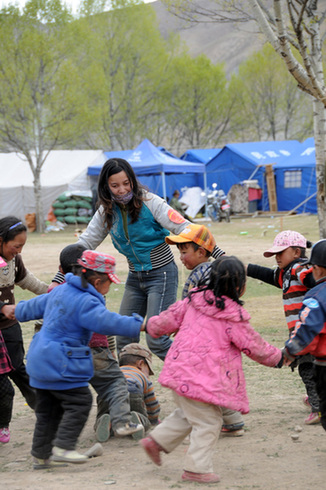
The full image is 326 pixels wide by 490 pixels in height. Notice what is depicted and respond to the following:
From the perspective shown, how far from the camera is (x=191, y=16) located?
1220cm

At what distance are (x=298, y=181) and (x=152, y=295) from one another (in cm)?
2999

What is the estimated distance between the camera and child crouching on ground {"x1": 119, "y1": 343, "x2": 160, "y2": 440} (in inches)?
192

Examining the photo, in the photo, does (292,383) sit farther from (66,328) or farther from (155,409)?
(66,328)

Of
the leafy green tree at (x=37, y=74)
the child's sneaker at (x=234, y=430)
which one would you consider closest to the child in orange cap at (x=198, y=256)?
the child's sneaker at (x=234, y=430)

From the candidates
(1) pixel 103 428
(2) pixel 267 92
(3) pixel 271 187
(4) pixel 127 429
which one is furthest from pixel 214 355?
(2) pixel 267 92

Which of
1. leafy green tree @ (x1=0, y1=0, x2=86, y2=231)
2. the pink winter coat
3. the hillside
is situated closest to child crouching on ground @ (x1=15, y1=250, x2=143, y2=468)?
the pink winter coat

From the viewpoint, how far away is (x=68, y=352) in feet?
13.1

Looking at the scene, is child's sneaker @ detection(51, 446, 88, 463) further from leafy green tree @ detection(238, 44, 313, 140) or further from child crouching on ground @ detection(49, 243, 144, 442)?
leafy green tree @ detection(238, 44, 313, 140)

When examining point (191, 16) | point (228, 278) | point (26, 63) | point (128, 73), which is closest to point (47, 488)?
point (228, 278)

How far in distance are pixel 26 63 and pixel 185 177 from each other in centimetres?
1188

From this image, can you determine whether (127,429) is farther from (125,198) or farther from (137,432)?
(125,198)

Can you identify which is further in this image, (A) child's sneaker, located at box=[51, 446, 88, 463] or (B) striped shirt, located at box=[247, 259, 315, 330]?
(B) striped shirt, located at box=[247, 259, 315, 330]

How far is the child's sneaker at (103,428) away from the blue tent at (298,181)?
28849 millimetres

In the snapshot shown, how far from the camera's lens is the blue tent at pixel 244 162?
3553cm
